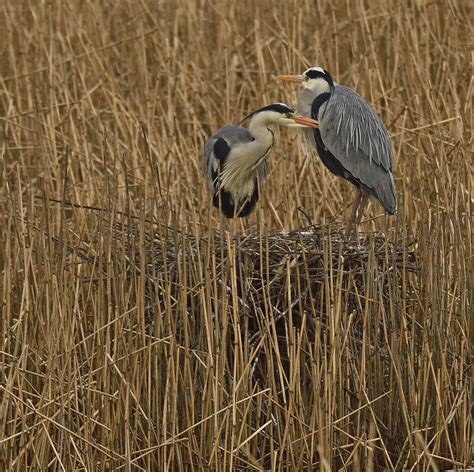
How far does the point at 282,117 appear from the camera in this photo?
15.4 feet

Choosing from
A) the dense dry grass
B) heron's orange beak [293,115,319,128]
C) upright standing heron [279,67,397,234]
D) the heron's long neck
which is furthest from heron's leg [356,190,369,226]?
the heron's long neck

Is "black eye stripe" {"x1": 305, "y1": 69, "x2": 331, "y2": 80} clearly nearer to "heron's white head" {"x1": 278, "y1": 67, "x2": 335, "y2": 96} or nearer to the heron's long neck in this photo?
"heron's white head" {"x1": 278, "y1": 67, "x2": 335, "y2": 96}

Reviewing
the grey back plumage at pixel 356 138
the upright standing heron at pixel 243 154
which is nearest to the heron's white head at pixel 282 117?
the upright standing heron at pixel 243 154

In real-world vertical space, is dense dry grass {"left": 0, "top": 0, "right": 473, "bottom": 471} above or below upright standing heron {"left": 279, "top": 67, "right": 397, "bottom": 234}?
below

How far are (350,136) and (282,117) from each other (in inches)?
14.4

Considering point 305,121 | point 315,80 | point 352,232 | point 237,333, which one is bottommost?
point 237,333

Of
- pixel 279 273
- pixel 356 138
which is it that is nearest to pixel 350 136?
pixel 356 138

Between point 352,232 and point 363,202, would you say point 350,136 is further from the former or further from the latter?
point 352,232

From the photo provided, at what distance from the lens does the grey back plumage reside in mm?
4852

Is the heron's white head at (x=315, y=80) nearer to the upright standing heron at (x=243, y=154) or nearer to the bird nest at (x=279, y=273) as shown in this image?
the upright standing heron at (x=243, y=154)

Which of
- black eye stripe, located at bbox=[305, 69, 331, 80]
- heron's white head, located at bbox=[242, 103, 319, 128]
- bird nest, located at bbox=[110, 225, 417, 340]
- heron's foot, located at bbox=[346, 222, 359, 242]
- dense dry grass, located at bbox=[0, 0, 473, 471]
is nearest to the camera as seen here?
dense dry grass, located at bbox=[0, 0, 473, 471]

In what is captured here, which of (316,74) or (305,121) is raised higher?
(316,74)

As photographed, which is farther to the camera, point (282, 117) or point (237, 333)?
point (282, 117)

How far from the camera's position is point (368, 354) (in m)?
3.46
